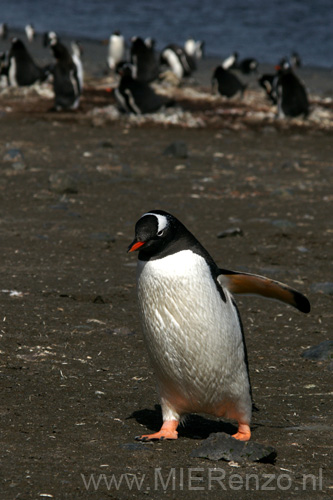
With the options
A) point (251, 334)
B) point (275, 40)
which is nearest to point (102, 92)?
point (251, 334)

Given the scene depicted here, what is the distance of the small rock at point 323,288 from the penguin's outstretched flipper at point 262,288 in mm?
2416

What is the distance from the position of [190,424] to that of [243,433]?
0.46 m

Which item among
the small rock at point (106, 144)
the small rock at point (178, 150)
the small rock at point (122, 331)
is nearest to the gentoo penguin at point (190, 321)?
the small rock at point (122, 331)

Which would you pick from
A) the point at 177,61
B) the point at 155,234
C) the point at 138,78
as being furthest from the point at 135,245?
the point at 177,61

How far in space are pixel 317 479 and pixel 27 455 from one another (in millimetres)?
1132

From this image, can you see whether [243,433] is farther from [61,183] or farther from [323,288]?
[61,183]

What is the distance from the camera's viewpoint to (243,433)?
3.69 metres

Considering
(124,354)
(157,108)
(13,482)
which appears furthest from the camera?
(157,108)

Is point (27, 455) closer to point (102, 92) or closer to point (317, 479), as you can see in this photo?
point (317, 479)

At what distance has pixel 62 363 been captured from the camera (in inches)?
176

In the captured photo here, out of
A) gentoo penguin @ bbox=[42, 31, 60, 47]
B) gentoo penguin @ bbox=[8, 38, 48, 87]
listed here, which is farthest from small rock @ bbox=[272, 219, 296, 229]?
gentoo penguin @ bbox=[8, 38, 48, 87]

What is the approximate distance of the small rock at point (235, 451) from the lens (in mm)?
3287

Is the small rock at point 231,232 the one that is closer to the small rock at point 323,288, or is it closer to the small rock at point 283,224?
the small rock at point 283,224

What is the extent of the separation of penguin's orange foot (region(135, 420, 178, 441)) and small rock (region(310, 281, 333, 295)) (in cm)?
262
